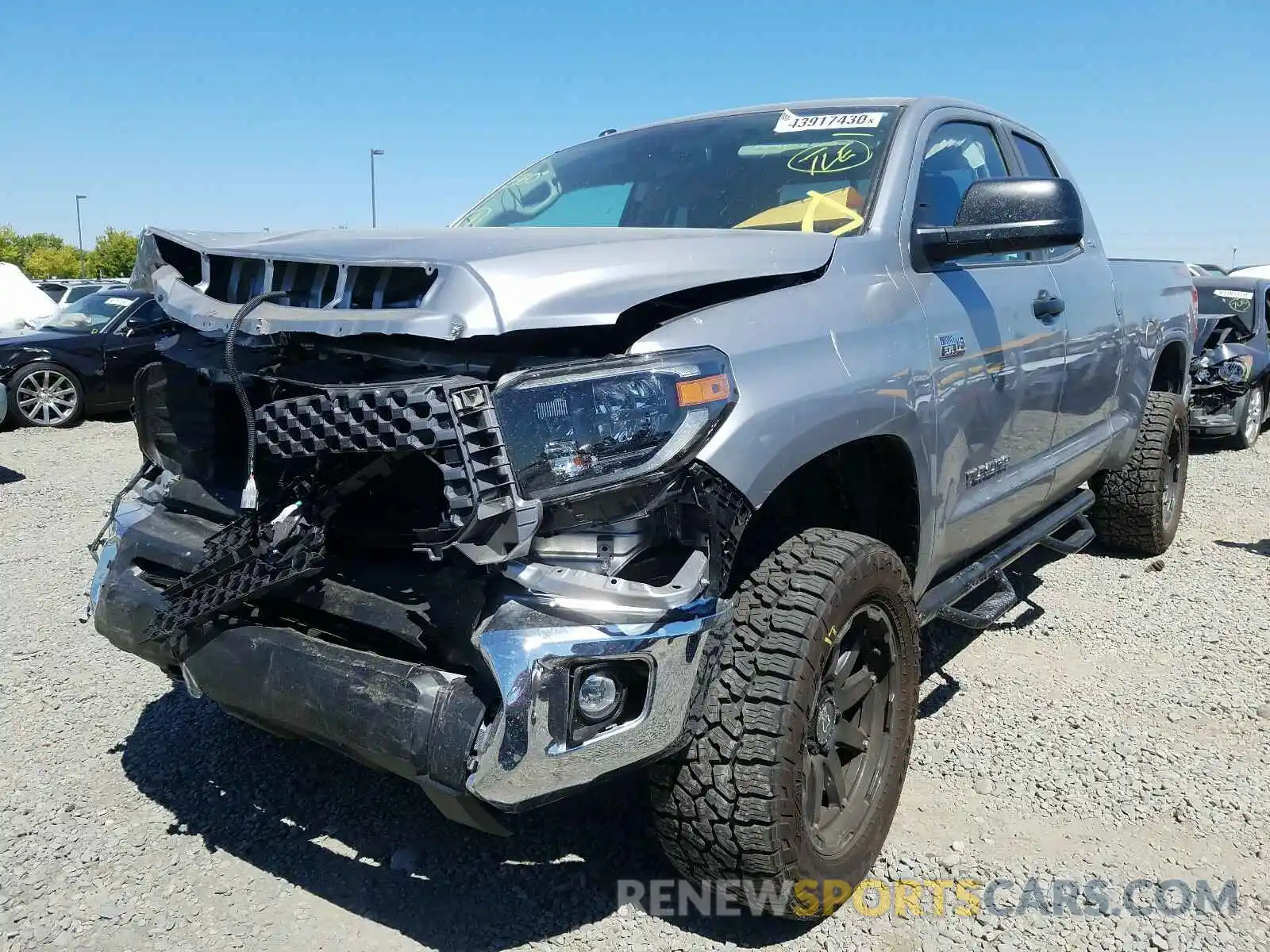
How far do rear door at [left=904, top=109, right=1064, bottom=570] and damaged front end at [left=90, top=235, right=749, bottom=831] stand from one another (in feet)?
3.63

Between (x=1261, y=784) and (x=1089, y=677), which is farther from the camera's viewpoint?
(x=1089, y=677)

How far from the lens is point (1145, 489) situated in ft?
16.7

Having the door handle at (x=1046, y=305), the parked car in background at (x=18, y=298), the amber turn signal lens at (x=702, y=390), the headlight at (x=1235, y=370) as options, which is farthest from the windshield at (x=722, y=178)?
the parked car in background at (x=18, y=298)

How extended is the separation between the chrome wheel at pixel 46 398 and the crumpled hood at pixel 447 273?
31.1ft

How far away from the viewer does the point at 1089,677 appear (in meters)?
3.82

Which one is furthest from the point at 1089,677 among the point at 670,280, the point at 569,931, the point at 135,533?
the point at 135,533

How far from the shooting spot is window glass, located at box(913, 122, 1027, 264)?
3.08 meters

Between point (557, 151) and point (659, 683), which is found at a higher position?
point (557, 151)

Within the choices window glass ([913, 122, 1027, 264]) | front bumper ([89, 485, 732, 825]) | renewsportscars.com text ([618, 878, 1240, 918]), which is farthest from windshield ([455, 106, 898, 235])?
renewsportscars.com text ([618, 878, 1240, 918])

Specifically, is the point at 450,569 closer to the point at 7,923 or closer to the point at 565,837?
the point at 565,837

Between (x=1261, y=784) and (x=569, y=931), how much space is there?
2.21m

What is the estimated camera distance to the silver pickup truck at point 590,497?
185 cm

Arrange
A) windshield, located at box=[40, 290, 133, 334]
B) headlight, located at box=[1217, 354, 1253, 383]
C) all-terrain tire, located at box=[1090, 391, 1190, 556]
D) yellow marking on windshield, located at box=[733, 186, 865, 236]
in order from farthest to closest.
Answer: windshield, located at box=[40, 290, 133, 334] < headlight, located at box=[1217, 354, 1253, 383] < all-terrain tire, located at box=[1090, 391, 1190, 556] < yellow marking on windshield, located at box=[733, 186, 865, 236]

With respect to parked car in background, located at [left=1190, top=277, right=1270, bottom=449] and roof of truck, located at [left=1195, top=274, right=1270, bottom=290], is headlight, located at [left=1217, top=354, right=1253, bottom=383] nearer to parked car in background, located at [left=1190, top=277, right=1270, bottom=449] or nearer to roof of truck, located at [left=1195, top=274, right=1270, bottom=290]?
parked car in background, located at [left=1190, top=277, right=1270, bottom=449]
